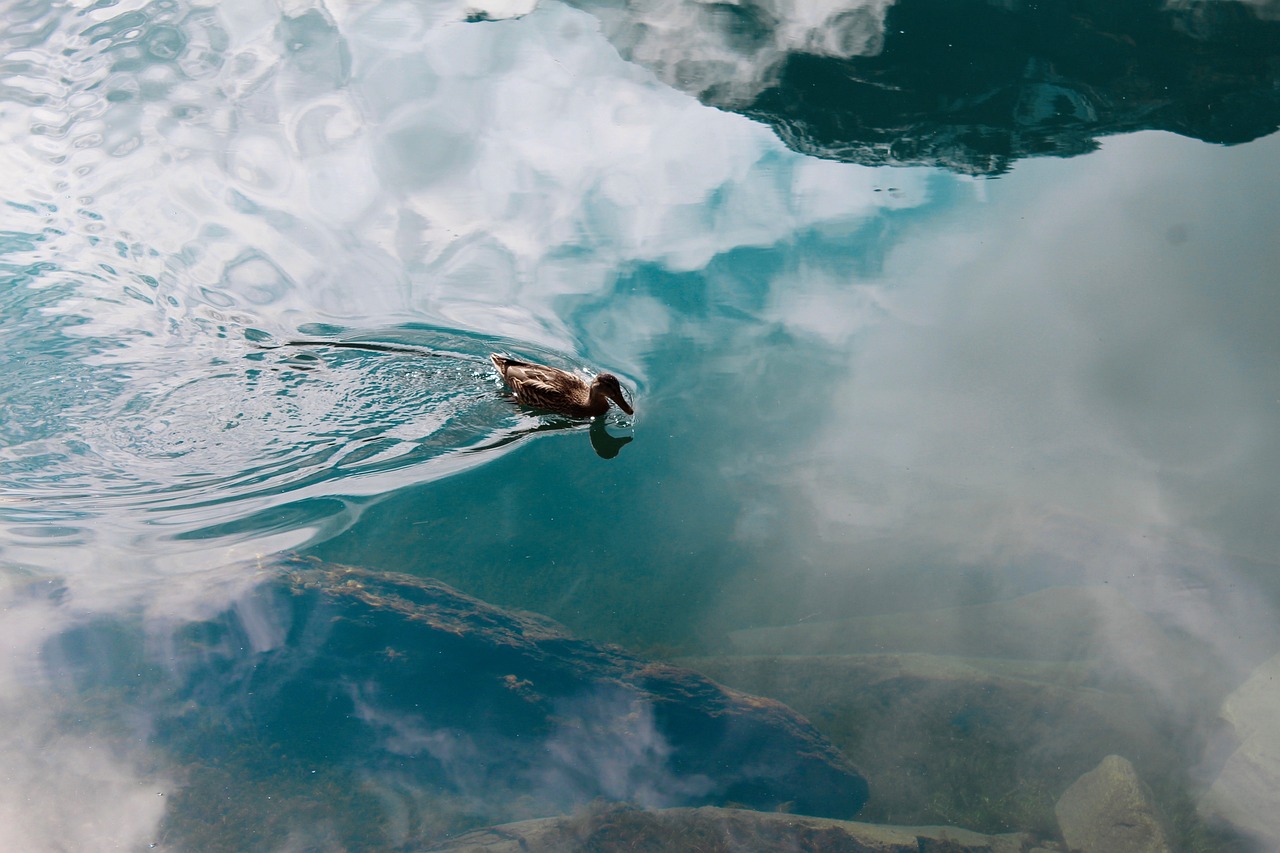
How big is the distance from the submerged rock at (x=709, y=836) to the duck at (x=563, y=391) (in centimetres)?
241

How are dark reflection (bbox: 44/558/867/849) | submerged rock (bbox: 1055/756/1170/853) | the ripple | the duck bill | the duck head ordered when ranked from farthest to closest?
the duck bill
the duck head
the ripple
dark reflection (bbox: 44/558/867/849)
submerged rock (bbox: 1055/756/1170/853)

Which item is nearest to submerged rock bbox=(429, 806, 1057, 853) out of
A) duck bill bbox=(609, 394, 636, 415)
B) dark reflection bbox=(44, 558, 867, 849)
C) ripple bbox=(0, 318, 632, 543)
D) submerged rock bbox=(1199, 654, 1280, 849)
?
dark reflection bbox=(44, 558, 867, 849)

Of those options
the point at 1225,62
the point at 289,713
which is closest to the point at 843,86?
the point at 1225,62

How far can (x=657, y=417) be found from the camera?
5.42m

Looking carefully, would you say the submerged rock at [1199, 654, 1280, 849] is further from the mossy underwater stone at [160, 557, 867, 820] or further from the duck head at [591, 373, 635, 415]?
the duck head at [591, 373, 635, 415]

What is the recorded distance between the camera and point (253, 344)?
5875mm

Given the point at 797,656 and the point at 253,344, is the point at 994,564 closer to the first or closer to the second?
the point at 797,656

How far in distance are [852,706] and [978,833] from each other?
71 centimetres

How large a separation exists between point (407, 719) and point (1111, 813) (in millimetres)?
2718

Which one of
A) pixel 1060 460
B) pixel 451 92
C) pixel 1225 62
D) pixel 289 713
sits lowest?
pixel 289 713

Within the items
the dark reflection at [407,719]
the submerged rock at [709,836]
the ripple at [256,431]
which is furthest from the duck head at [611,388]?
the submerged rock at [709,836]

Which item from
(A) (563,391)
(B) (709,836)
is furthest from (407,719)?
(A) (563,391)

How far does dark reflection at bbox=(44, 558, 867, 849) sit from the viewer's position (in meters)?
3.64

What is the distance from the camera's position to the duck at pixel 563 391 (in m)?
5.36
